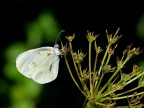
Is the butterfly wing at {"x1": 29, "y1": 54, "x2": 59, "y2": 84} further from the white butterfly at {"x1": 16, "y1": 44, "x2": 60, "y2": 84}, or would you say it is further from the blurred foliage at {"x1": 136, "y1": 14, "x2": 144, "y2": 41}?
the blurred foliage at {"x1": 136, "y1": 14, "x2": 144, "y2": 41}

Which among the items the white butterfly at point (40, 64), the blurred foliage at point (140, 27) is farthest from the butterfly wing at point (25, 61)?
the blurred foliage at point (140, 27)

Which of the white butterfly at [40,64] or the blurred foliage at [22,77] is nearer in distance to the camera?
the white butterfly at [40,64]

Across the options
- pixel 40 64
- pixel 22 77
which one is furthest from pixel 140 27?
pixel 40 64

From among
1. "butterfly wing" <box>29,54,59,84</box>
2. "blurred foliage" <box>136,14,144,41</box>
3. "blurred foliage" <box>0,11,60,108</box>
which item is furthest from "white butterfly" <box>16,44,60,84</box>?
"blurred foliage" <box>136,14,144,41</box>

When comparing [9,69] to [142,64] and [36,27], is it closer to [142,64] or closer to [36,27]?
[36,27]

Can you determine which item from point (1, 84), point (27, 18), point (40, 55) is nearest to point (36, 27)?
point (27, 18)

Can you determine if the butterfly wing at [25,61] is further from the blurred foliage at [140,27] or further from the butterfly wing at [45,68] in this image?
the blurred foliage at [140,27]
